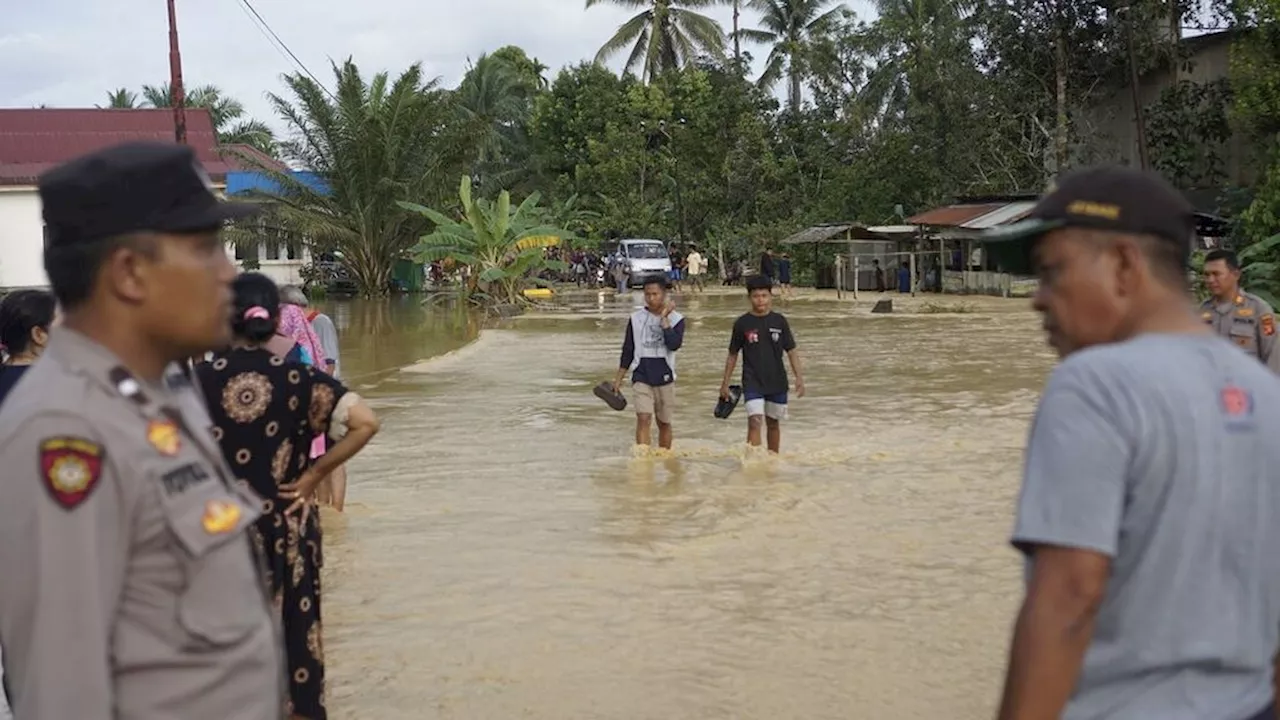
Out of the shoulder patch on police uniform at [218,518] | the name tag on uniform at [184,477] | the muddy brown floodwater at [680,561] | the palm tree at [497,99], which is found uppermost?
the palm tree at [497,99]

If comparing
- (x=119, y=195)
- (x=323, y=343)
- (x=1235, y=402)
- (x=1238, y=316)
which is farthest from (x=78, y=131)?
(x=1235, y=402)

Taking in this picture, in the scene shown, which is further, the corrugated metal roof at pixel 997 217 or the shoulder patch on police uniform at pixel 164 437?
the corrugated metal roof at pixel 997 217

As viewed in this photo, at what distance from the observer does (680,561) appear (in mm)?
7762

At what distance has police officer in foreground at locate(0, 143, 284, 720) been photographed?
1868 millimetres

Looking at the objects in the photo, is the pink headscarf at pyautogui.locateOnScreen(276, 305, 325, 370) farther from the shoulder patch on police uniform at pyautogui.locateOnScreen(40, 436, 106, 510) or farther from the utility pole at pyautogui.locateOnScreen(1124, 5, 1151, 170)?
the utility pole at pyautogui.locateOnScreen(1124, 5, 1151, 170)

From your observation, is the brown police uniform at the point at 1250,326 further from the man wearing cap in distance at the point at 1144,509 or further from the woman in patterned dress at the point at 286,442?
the man wearing cap in distance at the point at 1144,509

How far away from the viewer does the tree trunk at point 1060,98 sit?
111 feet

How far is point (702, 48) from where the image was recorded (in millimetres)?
56625

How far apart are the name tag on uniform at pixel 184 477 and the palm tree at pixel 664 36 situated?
54.4 m

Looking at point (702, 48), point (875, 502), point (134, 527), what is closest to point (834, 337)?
point (875, 502)

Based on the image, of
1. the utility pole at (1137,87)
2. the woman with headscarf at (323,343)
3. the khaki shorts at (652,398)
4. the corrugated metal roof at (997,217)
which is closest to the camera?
the woman with headscarf at (323,343)

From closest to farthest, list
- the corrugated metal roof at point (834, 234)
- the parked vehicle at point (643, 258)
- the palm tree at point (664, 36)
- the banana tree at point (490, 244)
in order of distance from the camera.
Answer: the banana tree at point (490, 244) < the corrugated metal roof at point (834, 234) < the parked vehicle at point (643, 258) < the palm tree at point (664, 36)

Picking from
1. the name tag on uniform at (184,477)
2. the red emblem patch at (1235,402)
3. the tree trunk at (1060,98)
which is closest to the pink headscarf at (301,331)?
the name tag on uniform at (184,477)

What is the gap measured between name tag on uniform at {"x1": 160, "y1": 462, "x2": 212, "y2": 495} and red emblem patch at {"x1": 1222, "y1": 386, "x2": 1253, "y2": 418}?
5.05 feet
